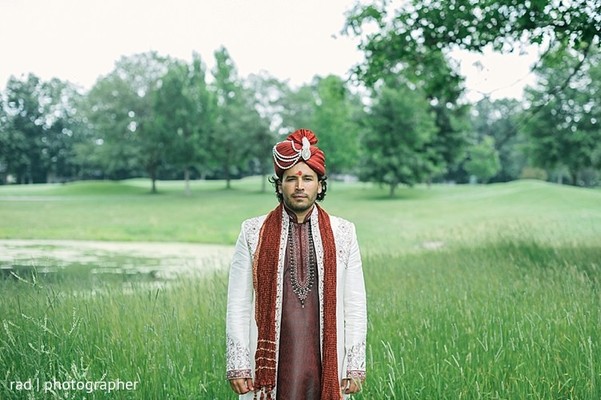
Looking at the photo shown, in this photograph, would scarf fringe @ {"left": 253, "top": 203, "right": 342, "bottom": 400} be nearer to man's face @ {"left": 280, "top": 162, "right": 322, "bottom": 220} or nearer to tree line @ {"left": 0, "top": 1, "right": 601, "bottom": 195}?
man's face @ {"left": 280, "top": 162, "right": 322, "bottom": 220}

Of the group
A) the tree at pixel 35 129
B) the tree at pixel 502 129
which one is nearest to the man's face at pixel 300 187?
the tree at pixel 35 129

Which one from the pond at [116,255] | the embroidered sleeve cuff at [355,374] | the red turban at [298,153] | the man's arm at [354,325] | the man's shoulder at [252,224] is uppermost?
the red turban at [298,153]

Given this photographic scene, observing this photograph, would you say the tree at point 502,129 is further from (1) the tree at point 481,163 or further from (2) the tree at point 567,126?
(2) the tree at point 567,126

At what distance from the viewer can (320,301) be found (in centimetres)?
212

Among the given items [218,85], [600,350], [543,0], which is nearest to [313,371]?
[600,350]

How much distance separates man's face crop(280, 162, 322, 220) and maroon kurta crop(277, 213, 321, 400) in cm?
19

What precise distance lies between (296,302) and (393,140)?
2440cm

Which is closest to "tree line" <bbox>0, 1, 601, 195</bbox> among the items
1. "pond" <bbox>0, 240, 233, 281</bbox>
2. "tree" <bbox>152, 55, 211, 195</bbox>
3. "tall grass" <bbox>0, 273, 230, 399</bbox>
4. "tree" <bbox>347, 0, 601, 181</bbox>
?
"tree" <bbox>152, 55, 211, 195</bbox>

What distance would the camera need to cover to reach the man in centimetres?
210

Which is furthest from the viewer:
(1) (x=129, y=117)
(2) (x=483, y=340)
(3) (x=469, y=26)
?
(1) (x=129, y=117)

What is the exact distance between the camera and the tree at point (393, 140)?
25.5 metres

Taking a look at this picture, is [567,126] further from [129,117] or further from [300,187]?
[300,187]

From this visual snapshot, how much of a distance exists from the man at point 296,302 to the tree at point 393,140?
2342cm

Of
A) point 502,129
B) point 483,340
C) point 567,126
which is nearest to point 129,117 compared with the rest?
point 567,126
